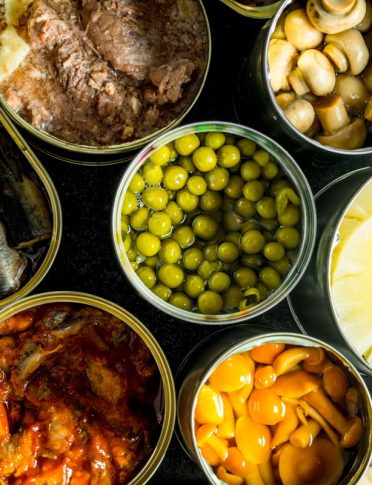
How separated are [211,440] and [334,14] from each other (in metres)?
1.83

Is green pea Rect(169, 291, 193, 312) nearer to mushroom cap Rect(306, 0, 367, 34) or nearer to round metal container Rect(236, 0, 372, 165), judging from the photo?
round metal container Rect(236, 0, 372, 165)

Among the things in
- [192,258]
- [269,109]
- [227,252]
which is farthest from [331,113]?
[192,258]

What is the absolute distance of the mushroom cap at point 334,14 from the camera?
2.61 meters

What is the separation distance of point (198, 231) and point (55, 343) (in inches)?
30.3

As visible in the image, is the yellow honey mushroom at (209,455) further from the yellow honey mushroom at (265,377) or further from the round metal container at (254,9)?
the round metal container at (254,9)

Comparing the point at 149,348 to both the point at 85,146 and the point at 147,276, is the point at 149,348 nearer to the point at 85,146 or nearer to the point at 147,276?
the point at 147,276

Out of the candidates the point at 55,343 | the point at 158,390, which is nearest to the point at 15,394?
the point at 55,343

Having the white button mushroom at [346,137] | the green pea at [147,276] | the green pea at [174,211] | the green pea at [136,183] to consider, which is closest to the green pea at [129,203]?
the green pea at [136,183]

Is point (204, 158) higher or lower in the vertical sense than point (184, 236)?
higher

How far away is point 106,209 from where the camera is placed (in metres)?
2.91

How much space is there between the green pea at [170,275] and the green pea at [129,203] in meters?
0.29

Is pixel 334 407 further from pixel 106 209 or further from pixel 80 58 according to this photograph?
pixel 80 58

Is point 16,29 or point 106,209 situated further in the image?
point 106,209

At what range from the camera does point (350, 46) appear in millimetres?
2734
